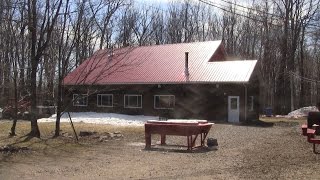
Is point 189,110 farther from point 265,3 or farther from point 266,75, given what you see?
point 266,75

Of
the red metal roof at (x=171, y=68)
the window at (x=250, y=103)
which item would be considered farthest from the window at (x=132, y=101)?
the window at (x=250, y=103)

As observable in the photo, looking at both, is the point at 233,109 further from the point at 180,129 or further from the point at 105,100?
the point at 180,129

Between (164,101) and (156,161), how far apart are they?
2323 cm

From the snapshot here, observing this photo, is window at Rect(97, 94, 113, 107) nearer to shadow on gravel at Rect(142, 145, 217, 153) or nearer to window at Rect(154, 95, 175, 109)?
window at Rect(154, 95, 175, 109)

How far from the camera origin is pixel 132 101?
3800 cm

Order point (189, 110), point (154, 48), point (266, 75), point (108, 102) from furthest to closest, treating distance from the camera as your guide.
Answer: point (266, 75), point (154, 48), point (108, 102), point (189, 110)

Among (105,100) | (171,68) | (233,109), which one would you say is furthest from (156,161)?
(105,100)

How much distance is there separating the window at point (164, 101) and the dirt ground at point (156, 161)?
57.8ft

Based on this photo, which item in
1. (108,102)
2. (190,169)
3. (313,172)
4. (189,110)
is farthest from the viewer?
(108,102)

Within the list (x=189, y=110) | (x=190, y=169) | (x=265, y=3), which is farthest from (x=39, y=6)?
(x=265, y=3)

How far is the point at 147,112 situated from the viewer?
37.0 m

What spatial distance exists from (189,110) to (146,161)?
875 inches

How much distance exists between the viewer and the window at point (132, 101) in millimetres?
37531

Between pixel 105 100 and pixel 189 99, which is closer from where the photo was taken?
pixel 189 99
